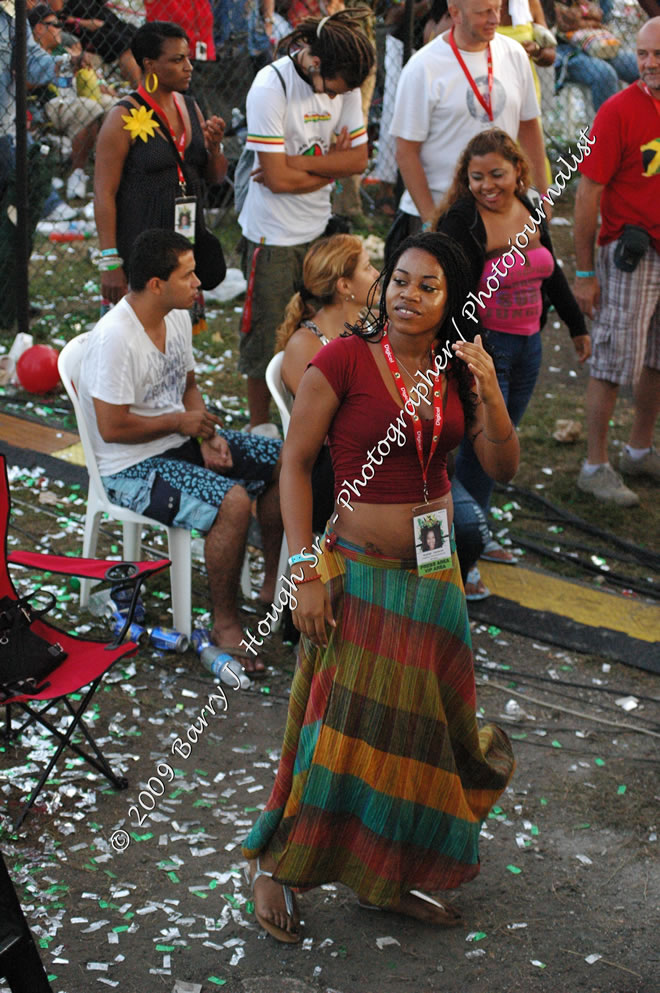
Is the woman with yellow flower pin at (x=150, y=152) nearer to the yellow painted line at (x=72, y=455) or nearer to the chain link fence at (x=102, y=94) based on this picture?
the yellow painted line at (x=72, y=455)

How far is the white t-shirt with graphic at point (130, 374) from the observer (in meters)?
4.48

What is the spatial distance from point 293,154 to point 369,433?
3.33m

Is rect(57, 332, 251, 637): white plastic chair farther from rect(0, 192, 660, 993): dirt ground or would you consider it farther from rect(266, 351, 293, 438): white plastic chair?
rect(266, 351, 293, 438): white plastic chair

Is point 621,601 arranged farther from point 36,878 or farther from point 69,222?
point 69,222

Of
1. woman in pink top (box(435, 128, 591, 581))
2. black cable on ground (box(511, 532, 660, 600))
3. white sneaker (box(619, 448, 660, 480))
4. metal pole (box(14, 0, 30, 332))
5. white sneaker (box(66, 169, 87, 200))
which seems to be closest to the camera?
woman in pink top (box(435, 128, 591, 581))

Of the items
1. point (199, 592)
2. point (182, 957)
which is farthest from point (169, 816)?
point (199, 592)

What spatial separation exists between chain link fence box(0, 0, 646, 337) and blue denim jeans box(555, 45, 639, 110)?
0.01 m

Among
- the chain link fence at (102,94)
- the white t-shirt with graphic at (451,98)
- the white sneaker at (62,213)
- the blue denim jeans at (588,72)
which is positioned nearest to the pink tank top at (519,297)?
the white t-shirt with graphic at (451,98)

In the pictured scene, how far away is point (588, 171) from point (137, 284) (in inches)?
94.4

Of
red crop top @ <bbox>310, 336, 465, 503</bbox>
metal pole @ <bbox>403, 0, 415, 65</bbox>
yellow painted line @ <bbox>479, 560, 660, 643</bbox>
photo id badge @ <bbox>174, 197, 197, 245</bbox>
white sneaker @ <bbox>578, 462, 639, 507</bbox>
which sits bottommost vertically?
yellow painted line @ <bbox>479, 560, 660, 643</bbox>

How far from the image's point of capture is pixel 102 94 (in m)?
10.2

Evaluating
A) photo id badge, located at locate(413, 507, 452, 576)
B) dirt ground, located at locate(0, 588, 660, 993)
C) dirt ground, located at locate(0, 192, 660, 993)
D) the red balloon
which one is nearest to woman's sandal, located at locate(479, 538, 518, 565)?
dirt ground, located at locate(0, 192, 660, 993)

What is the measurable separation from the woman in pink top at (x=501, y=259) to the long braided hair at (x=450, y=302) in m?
1.28

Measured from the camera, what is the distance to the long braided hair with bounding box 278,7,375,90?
5.49 m
